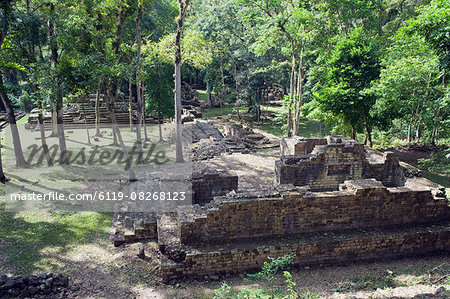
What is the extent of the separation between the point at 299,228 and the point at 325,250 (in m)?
0.74

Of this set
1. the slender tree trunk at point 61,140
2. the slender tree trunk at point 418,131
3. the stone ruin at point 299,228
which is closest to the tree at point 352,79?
the slender tree trunk at point 418,131

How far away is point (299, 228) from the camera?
7.83 m

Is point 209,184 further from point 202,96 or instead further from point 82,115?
point 202,96

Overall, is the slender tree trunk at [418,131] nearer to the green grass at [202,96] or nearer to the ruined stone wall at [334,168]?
the ruined stone wall at [334,168]

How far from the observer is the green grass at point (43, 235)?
781cm

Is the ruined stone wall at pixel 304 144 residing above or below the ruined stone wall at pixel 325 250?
above

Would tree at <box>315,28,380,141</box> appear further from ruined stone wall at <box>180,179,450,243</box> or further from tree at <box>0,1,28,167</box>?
tree at <box>0,1,28,167</box>

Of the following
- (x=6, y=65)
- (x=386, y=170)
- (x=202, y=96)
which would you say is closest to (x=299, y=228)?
(x=386, y=170)

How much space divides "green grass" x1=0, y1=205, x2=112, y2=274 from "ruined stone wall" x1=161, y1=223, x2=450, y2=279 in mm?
3078

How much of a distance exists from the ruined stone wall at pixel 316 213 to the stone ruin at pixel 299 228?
2 cm

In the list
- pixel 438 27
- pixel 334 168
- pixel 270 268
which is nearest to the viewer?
pixel 270 268

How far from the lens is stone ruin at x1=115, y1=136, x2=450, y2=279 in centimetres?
723

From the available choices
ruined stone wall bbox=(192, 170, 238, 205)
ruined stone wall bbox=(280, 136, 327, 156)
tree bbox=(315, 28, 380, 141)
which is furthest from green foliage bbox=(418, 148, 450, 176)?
ruined stone wall bbox=(192, 170, 238, 205)

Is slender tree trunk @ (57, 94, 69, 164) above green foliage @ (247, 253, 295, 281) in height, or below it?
above
